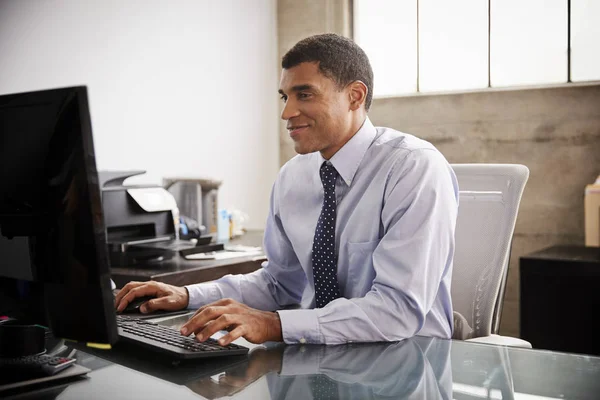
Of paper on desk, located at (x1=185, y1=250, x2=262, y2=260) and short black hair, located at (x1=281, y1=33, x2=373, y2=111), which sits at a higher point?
short black hair, located at (x1=281, y1=33, x2=373, y2=111)

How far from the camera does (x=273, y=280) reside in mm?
1533

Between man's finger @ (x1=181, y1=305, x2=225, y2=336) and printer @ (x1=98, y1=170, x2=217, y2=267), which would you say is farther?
printer @ (x1=98, y1=170, x2=217, y2=267)

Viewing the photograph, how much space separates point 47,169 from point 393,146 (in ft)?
2.79

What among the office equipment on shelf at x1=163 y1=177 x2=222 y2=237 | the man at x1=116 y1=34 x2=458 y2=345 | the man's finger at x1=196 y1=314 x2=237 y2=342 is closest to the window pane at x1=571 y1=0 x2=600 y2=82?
the office equipment on shelf at x1=163 y1=177 x2=222 y2=237

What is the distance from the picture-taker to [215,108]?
11.9 ft

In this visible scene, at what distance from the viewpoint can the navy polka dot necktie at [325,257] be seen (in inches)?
54.2

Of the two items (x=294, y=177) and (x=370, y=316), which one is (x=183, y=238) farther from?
(x=370, y=316)

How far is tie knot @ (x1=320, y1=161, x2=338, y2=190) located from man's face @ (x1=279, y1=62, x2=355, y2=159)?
5 centimetres

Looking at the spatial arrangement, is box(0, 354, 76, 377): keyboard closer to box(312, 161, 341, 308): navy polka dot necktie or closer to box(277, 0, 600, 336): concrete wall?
box(312, 161, 341, 308): navy polka dot necktie

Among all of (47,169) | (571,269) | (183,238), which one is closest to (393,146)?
(47,169)

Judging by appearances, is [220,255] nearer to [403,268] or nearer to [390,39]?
[403,268]

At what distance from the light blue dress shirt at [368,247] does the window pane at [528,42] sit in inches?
102

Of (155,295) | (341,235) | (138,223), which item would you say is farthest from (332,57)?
(138,223)

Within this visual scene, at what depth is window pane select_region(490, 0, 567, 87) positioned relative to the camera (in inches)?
143
